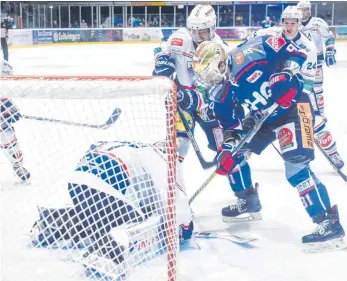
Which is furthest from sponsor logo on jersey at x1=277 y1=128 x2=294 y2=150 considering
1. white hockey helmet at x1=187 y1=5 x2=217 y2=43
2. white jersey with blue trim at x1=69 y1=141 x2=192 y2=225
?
white hockey helmet at x1=187 y1=5 x2=217 y2=43

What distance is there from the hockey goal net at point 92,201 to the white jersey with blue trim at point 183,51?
1.01 metres

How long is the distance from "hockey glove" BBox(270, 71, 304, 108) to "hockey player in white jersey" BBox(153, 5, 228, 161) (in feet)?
1.38

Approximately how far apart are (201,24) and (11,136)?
3.32 feet

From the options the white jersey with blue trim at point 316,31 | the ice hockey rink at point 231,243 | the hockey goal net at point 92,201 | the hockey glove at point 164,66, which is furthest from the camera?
the white jersey with blue trim at point 316,31

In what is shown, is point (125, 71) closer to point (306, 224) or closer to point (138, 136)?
point (306, 224)

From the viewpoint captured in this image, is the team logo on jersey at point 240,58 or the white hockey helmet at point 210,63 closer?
the white hockey helmet at point 210,63

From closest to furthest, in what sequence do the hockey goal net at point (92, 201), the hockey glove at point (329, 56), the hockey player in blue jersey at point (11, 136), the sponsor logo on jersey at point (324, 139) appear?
the hockey goal net at point (92, 201) → the hockey player in blue jersey at point (11, 136) → the sponsor logo on jersey at point (324, 139) → the hockey glove at point (329, 56)

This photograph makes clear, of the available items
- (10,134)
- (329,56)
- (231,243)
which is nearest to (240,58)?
(231,243)

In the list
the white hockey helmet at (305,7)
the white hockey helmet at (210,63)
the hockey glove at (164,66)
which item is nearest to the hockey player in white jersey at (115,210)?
the white hockey helmet at (210,63)

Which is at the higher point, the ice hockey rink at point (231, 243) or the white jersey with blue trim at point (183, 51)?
the white jersey with blue trim at point (183, 51)

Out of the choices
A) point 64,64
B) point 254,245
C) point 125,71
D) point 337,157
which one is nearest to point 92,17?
point 64,64

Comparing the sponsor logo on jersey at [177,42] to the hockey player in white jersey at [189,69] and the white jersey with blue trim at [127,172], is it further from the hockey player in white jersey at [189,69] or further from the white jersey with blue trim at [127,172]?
the white jersey with blue trim at [127,172]

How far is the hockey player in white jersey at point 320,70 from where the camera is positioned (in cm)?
342

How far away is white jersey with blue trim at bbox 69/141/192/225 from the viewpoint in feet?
6.36
